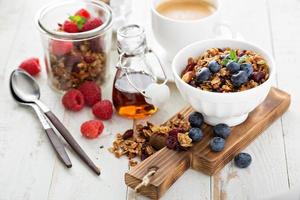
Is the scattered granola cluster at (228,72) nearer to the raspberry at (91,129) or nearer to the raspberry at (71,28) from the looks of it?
the raspberry at (91,129)

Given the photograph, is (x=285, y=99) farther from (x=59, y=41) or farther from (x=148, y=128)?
(x=59, y=41)

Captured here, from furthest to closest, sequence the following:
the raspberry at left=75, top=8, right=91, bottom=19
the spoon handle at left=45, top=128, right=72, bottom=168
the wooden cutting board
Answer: the raspberry at left=75, top=8, right=91, bottom=19, the spoon handle at left=45, top=128, right=72, bottom=168, the wooden cutting board

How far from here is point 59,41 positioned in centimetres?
191

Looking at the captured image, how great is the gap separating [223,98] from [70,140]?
41 cm

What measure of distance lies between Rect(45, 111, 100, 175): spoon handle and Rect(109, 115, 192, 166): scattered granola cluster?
8 centimetres

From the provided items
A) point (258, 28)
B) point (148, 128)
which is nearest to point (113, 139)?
point (148, 128)

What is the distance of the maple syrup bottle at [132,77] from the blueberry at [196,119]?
0.16 m

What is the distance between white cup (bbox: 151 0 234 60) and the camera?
1.92m

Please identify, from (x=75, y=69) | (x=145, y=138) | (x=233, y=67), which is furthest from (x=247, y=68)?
(x=75, y=69)

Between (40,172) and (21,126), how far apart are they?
207 millimetres

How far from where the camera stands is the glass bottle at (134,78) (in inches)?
71.0

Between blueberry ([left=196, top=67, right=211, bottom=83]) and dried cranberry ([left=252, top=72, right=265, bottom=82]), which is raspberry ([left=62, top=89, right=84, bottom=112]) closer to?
blueberry ([left=196, top=67, right=211, bottom=83])

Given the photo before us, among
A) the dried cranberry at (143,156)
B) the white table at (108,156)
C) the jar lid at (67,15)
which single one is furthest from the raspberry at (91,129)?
the jar lid at (67,15)

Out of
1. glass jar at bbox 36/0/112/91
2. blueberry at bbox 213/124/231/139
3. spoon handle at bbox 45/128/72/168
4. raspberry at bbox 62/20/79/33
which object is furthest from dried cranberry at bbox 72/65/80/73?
blueberry at bbox 213/124/231/139
